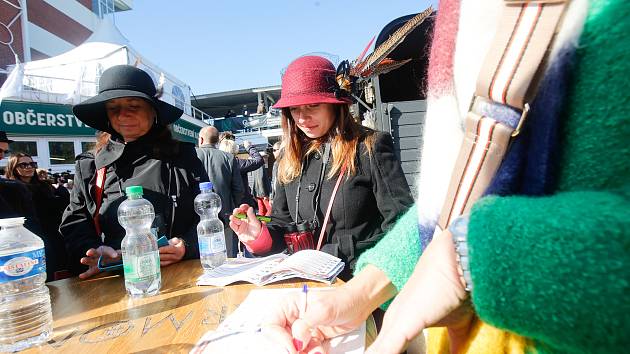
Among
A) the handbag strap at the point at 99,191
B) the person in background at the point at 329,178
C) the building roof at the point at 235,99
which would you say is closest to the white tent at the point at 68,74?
the handbag strap at the point at 99,191

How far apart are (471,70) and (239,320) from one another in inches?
34.3

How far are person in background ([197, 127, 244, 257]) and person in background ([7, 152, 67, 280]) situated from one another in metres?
1.53

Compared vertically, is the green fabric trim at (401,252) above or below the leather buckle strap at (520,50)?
below

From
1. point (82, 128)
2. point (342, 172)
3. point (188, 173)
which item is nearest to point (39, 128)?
point (82, 128)

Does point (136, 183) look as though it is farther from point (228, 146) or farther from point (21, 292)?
point (228, 146)

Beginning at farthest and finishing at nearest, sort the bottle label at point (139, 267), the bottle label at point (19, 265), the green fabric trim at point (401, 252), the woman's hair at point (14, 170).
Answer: the woman's hair at point (14, 170)
the bottle label at point (139, 267)
the bottle label at point (19, 265)
the green fabric trim at point (401, 252)

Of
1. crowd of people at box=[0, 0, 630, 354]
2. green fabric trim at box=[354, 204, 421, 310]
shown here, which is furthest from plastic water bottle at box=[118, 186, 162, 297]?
green fabric trim at box=[354, 204, 421, 310]

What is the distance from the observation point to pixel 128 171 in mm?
2023

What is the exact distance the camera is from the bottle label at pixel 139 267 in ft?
4.18

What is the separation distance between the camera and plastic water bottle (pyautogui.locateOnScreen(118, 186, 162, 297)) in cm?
128

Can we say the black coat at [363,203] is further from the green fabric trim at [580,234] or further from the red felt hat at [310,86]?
the green fabric trim at [580,234]

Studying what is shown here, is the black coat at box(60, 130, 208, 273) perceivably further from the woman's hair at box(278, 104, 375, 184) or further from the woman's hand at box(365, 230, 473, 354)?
the woman's hand at box(365, 230, 473, 354)

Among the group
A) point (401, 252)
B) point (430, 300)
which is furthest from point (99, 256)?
point (430, 300)

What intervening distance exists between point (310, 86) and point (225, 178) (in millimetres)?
2643
